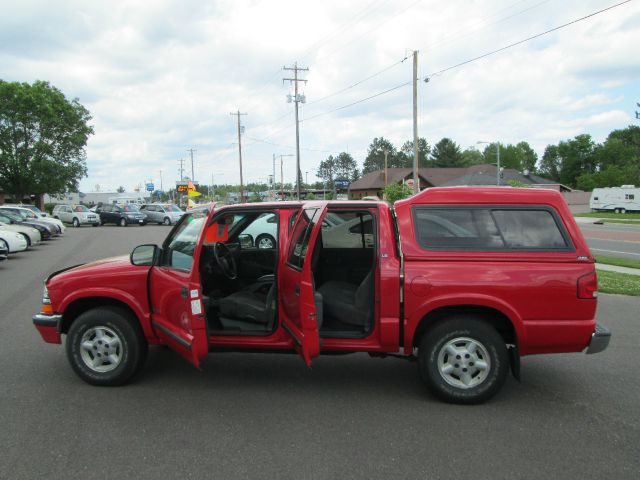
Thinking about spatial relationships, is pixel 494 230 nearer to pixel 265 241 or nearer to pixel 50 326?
pixel 265 241

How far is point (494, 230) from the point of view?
14.5ft

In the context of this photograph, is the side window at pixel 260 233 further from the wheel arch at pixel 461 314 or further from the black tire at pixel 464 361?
the black tire at pixel 464 361

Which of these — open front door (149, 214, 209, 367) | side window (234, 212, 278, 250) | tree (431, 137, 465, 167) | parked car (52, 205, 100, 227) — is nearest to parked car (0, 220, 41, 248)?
side window (234, 212, 278, 250)

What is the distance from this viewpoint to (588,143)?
109500mm

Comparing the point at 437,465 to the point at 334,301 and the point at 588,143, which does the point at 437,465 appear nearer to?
the point at 334,301

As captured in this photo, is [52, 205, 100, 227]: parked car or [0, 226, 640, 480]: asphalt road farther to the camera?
[52, 205, 100, 227]: parked car

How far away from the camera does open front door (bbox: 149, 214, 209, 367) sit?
4250 mm

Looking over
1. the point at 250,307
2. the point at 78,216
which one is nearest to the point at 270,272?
the point at 250,307

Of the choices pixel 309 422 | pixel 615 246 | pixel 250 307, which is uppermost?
pixel 250 307

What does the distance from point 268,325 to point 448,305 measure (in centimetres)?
163

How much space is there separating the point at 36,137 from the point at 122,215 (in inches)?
634

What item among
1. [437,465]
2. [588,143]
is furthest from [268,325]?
[588,143]

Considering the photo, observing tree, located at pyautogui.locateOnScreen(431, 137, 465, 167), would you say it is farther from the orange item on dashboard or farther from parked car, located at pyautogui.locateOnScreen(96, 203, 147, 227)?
the orange item on dashboard

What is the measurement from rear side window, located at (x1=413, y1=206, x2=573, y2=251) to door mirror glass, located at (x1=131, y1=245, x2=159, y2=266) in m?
2.49
